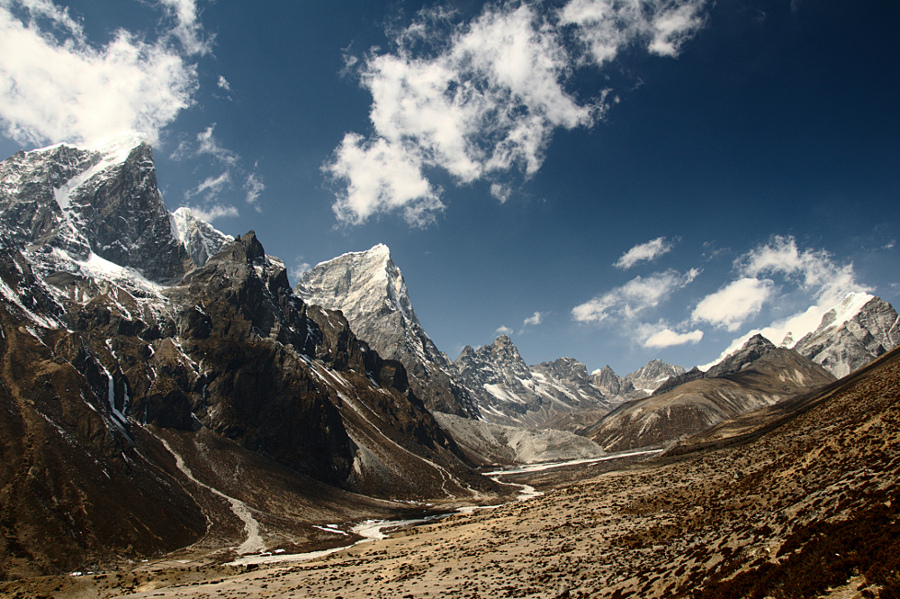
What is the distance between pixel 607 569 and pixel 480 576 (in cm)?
1367

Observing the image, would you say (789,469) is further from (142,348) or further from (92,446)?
(142,348)

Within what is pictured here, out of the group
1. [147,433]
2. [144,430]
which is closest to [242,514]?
[147,433]

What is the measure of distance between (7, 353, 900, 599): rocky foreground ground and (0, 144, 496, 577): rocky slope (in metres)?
19.3

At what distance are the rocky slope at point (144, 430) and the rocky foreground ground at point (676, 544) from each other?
19307 mm

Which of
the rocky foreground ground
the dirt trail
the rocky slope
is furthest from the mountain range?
the rocky foreground ground

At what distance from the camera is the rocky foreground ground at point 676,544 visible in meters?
22.2

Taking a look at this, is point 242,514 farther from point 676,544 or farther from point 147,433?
point 676,544

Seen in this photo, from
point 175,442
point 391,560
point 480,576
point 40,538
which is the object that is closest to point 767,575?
point 480,576

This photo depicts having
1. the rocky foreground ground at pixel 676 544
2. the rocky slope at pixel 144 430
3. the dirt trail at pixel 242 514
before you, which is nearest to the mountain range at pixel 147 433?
the rocky slope at pixel 144 430

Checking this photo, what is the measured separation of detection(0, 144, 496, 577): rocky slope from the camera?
264 feet

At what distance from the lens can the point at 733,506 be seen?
1866 inches

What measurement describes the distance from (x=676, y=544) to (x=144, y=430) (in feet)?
480

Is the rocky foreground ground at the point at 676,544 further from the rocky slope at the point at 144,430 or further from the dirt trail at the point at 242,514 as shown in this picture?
the rocky slope at the point at 144,430

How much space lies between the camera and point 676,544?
132ft
